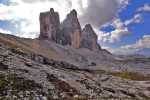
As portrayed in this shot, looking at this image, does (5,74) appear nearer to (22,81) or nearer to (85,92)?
(22,81)

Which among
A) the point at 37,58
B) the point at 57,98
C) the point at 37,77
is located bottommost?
the point at 57,98

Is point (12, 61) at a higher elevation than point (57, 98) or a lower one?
higher

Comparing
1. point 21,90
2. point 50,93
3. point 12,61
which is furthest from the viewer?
point 12,61

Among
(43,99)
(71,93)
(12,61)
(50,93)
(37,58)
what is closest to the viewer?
(43,99)

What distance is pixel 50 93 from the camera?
2172 inches

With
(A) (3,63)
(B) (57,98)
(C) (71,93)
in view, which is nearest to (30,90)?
(B) (57,98)

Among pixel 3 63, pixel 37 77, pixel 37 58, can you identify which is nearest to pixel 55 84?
pixel 37 77

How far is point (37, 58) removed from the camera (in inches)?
4227

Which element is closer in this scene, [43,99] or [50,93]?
[43,99]

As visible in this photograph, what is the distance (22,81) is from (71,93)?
10.8 metres

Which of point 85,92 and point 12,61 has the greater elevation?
point 12,61

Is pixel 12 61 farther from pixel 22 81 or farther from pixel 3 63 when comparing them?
pixel 22 81

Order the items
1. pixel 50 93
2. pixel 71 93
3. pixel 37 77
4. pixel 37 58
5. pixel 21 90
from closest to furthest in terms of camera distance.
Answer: pixel 21 90 < pixel 50 93 < pixel 71 93 < pixel 37 77 < pixel 37 58

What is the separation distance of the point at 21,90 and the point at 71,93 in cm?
1259
